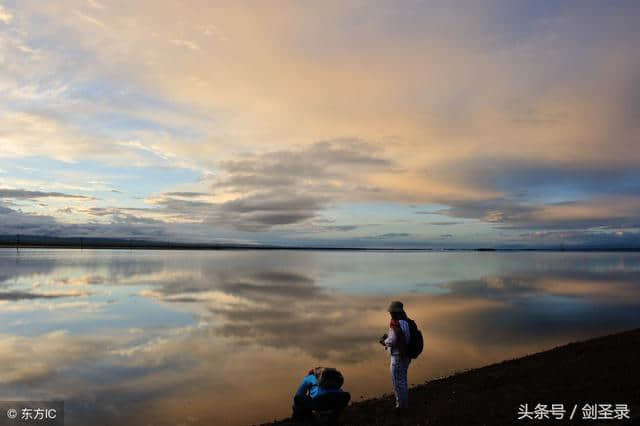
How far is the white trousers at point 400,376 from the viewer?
37.9 feet

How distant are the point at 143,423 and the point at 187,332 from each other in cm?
1390

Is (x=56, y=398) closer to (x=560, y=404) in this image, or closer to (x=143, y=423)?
(x=143, y=423)

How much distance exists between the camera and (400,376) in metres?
11.8

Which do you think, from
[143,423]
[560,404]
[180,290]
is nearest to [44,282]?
[180,290]

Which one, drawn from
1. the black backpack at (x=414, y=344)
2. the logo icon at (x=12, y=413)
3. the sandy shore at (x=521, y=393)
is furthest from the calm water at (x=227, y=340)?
the black backpack at (x=414, y=344)

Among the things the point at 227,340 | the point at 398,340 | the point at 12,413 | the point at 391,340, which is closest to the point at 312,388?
the point at 391,340

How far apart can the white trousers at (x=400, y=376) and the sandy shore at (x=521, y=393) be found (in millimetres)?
436

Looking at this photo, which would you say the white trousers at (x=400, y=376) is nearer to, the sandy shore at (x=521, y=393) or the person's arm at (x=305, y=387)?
the sandy shore at (x=521, y=393)

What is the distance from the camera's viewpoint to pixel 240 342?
81.5ft

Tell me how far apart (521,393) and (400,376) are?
4721 mm

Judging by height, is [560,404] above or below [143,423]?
above

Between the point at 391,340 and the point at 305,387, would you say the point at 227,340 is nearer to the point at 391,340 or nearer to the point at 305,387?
the point at 305,387

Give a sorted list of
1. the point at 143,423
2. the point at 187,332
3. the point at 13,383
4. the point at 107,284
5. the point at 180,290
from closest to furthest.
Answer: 1. the point at 143,423
2. the point at 13,383
3. the point at 187,332
4. the point at 180,290
5. the point at 107,284

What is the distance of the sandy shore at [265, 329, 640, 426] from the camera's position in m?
11.4
